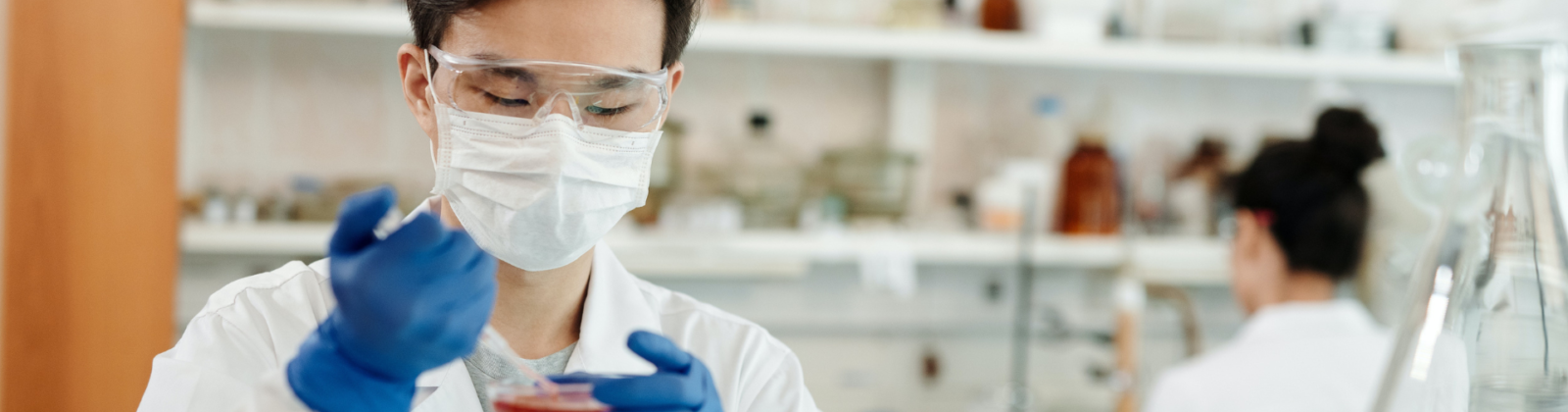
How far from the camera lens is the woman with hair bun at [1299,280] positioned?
1581 mm

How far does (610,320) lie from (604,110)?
0.73 ft

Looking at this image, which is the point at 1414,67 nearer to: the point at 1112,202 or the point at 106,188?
the point at 1112,202

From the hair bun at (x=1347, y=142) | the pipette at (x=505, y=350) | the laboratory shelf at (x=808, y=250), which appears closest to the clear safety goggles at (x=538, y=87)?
the pipette at (x=505, y=350)

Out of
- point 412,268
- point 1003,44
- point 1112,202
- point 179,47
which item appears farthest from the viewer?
point 1112,202

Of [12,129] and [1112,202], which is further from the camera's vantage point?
[1112,202]

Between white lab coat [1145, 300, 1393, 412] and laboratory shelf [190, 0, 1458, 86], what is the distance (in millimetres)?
625

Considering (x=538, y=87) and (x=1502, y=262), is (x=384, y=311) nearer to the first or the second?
(x=538, y=87)

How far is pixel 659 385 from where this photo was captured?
550 mm

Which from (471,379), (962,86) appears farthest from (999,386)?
(471,379)

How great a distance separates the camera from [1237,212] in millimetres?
1751

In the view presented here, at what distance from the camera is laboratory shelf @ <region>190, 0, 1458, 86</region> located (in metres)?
1.73

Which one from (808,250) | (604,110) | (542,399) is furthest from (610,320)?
(808,250)

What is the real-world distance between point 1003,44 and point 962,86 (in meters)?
0.24

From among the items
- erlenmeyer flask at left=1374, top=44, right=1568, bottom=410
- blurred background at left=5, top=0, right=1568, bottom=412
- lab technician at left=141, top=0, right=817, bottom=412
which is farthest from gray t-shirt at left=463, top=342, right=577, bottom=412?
blurred background at left=5, top=0, right=1568, bottom=412
